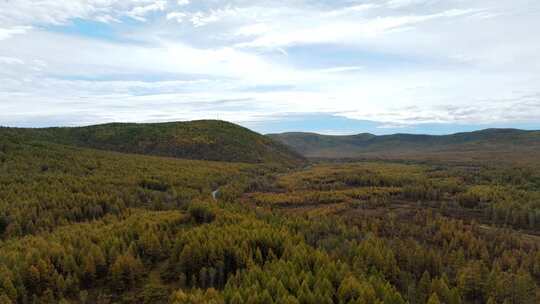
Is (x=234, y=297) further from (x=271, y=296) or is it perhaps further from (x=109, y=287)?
(x=109, y=287)

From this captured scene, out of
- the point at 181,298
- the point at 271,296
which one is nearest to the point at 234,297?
the point at 271,296

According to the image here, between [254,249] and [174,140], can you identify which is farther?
[174,140]

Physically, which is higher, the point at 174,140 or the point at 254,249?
the point at 174,140

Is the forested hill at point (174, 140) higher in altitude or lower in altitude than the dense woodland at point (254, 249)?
higher

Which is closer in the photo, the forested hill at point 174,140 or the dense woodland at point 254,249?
the dense woodland at point 254,249
